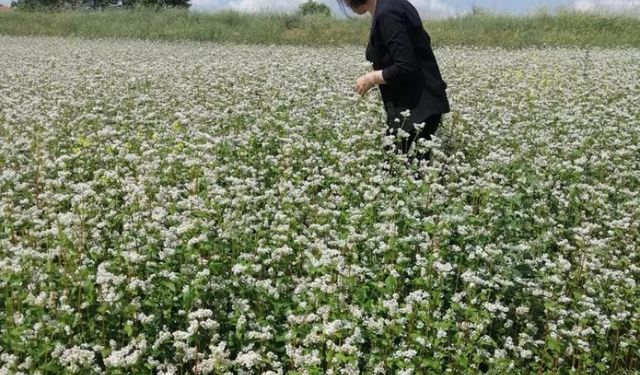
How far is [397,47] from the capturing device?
5.20m

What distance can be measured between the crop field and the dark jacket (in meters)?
0.35

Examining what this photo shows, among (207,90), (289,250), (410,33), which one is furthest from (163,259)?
(207,90)

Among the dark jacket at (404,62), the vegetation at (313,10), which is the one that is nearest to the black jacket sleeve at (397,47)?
the dark jacket at (404,62)

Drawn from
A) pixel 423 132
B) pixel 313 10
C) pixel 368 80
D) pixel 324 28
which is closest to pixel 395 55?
pixel 368 80

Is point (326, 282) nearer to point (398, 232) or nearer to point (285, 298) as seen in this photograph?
point (285, 298)

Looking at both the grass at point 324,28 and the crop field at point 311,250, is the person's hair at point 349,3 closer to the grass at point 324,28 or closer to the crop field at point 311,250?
the crop field at point 311,250

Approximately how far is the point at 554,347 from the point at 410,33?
2.94 metres

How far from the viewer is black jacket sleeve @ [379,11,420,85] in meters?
5.16

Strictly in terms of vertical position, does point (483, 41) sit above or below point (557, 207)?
above

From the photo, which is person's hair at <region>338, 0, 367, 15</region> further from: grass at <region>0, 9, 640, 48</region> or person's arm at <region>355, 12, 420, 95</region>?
grass at <region>0, 9, 640, 48</region>

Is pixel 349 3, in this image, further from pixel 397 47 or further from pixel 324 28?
pixel 324 28

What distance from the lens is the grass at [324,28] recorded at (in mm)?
21953

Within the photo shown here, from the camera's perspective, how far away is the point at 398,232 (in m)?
3.96

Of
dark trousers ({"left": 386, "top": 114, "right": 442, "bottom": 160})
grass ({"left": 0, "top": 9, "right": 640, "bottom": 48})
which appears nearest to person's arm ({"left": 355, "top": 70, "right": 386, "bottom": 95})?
dark trousers ({"left": 386, "top": 114, "right": 442, "bottom": 160})
